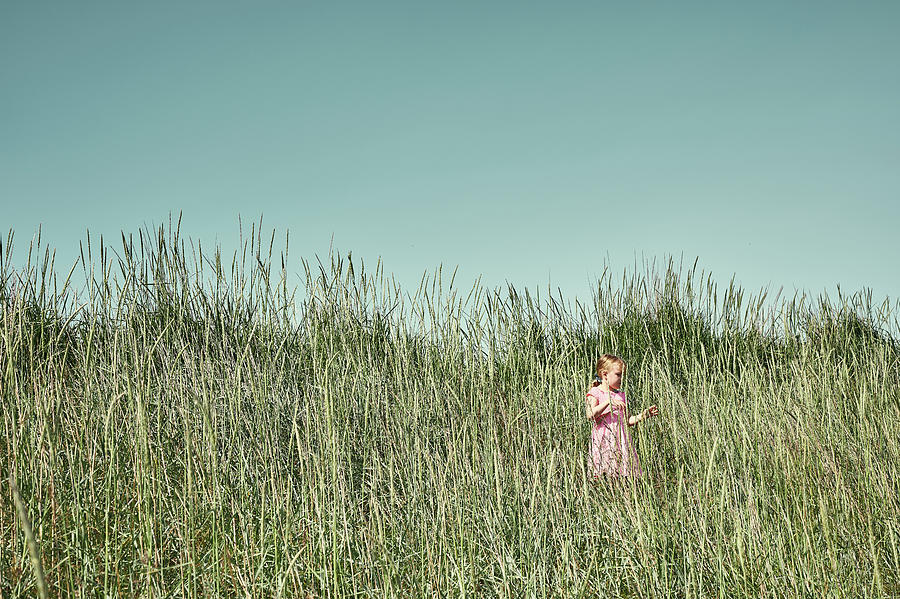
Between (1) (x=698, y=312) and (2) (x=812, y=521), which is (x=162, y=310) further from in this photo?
(1) (x=698, y=312)

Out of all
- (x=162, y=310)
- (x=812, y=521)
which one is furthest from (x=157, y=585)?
(x=812, y=521)

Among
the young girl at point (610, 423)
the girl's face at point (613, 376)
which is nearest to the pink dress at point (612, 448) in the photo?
the young girl at point (610, 423)

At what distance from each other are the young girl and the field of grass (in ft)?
0.29

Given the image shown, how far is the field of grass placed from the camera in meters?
2.01

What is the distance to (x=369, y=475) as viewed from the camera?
8.86 ft

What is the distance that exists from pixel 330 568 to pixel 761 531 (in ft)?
5.27

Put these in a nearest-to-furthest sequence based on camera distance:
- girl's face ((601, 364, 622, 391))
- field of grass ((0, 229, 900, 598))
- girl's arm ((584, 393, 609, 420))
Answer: field of grass ((0, 229, 900, 598)) → girl's arm ((584, 393, 609, 420)) → girl's face ((601, 364, 622, 391))

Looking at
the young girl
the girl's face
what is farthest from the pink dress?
the girl's face

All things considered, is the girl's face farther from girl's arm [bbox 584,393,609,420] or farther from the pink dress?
girl's arm [bbox 584,393,609,420]

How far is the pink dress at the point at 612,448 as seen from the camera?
2369 mm

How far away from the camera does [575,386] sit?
3268 mm

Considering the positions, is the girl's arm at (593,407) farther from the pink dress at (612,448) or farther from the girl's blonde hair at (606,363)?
the girl's blonde hair at (606,363)

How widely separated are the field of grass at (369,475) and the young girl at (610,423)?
0.09 metres

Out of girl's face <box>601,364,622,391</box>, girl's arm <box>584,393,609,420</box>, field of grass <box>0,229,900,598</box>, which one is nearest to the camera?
field of grass <box>0,229,900,598</box>
